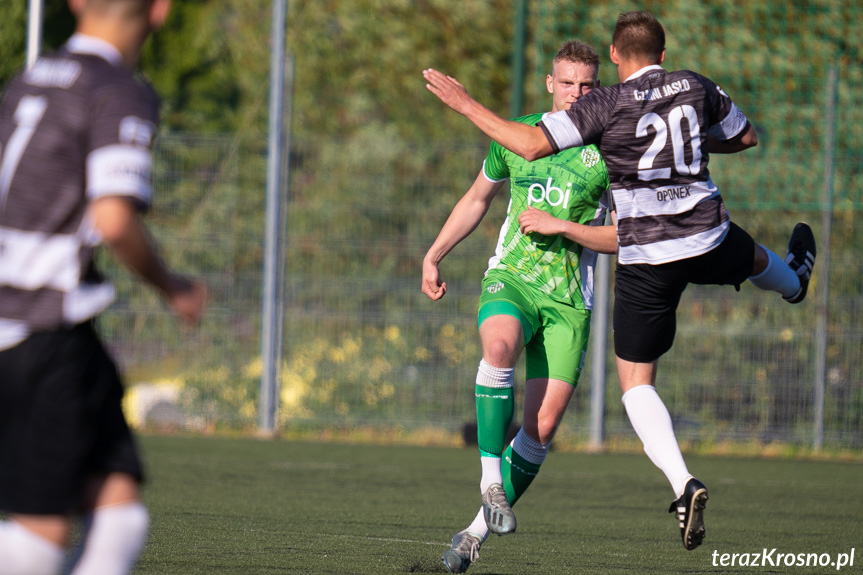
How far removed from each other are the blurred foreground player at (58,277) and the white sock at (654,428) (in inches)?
99.6

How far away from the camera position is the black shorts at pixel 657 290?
15.6 ft

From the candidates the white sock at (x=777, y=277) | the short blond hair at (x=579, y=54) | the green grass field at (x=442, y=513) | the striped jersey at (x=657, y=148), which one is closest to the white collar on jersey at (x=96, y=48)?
the striped jersey at (x=657, y=148)

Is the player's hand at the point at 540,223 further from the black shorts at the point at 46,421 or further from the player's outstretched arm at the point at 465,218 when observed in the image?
the black shorts at the point at 46,421

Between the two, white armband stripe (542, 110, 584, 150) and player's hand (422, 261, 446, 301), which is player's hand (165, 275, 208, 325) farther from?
player's hand (422, 261, 446, 301)

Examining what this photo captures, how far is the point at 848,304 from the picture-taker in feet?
37.3

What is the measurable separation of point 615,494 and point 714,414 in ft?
12.7

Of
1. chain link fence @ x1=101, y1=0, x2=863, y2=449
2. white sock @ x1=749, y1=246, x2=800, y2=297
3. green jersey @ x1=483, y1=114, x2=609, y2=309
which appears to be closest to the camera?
white sock @ x1=749, y1=246, x2=800, y2=297

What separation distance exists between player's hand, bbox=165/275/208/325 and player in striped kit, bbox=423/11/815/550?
6.29 feet

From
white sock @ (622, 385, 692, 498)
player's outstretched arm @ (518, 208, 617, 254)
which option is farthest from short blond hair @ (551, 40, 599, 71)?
white sock @ (622, 385, 692, 498)

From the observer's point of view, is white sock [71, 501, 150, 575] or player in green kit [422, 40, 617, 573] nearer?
white sock [71, 501, 150, 575]

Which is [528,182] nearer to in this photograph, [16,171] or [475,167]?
[16,171]

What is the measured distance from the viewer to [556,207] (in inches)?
211

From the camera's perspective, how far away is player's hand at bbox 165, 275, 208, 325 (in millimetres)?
2734

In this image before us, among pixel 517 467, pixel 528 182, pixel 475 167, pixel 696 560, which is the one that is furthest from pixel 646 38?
pixel 475 167
